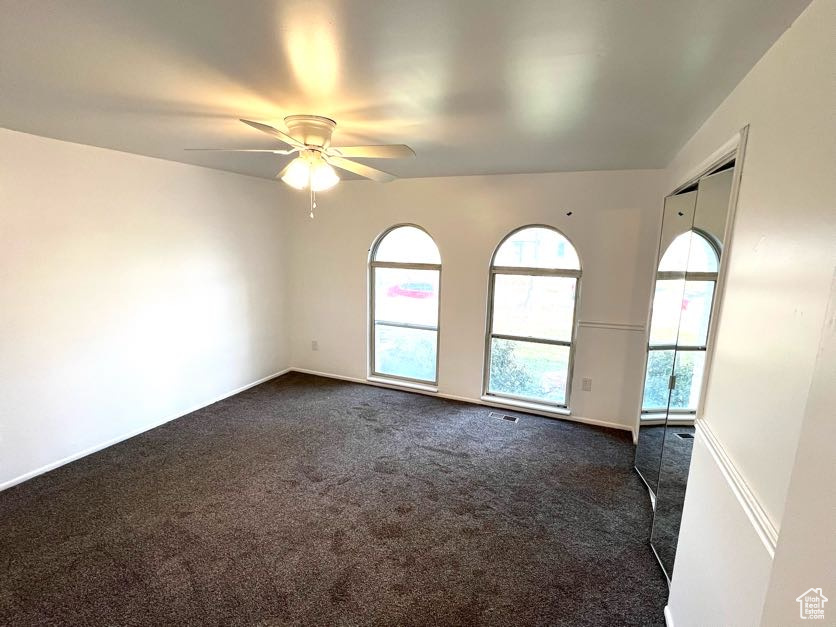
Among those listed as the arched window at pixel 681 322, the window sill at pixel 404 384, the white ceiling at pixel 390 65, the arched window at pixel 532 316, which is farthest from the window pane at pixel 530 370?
the white ceiling at pixel 390 65

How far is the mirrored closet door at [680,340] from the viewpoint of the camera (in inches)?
→ 78.5

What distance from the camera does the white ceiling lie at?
1.22 meters

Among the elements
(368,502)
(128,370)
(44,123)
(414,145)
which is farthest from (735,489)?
(128,370)

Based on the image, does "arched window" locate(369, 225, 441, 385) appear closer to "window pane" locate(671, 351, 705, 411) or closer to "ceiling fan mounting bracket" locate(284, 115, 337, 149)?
"ceiling fan mounting bracket" locate(284, 115, 337, 149)

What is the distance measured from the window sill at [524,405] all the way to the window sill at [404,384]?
0.64m

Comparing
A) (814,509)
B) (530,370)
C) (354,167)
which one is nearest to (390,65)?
(354,167)

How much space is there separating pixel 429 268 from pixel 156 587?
3.47 m

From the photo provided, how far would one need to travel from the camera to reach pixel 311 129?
2174 mm

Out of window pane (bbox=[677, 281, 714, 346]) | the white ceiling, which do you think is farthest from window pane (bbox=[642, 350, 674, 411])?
the white ceiling

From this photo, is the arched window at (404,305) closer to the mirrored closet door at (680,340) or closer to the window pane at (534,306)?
the window pane at (534,306)

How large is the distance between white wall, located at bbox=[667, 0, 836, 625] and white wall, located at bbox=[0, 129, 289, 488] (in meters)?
4.06

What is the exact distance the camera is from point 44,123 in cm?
245

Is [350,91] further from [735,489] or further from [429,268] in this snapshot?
[429,268]

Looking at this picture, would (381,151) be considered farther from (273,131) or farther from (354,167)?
(273,131)
